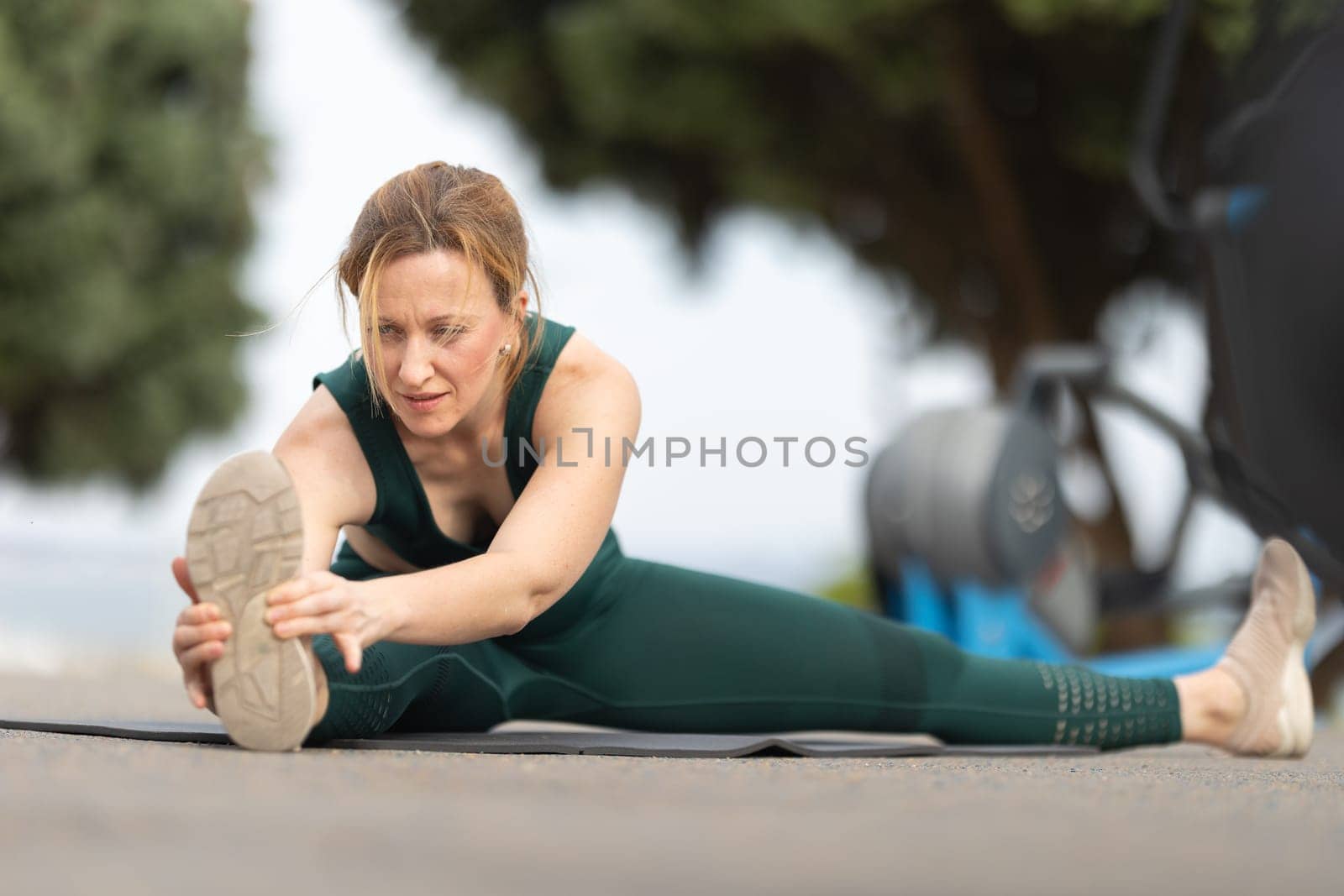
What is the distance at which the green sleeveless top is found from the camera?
2.01 m

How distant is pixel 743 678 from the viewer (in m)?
2.27

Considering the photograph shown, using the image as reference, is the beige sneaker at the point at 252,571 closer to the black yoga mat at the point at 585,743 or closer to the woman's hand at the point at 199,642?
the woman's hand at the point at 199,642

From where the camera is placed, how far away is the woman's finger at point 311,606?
5.35 feet

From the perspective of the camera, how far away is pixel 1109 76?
667 cm

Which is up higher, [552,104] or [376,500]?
[552,104]

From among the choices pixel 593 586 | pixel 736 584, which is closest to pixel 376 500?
pixel 593 586

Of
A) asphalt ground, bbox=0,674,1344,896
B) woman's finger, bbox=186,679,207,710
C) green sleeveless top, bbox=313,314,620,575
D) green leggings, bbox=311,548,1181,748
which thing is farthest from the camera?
green leggings, bbox=311,548,1181,748

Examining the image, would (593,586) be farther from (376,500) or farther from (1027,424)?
(1027,424)

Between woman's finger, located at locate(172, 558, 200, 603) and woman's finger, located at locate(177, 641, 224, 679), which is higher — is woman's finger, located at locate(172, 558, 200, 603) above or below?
above

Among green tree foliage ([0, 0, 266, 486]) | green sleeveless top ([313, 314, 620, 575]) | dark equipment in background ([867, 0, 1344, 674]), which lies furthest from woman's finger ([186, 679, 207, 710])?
green tree foliage ([0, 0, 266, 486])

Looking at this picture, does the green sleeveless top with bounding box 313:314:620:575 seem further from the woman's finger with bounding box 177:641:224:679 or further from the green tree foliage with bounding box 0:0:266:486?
the green tree foliage with bounding box 0:0:266:486

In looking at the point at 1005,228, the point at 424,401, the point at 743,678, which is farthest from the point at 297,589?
the point at 1005,228

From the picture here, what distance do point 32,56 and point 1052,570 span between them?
29.5ft

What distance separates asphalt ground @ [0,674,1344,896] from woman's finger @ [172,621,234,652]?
133 mm
